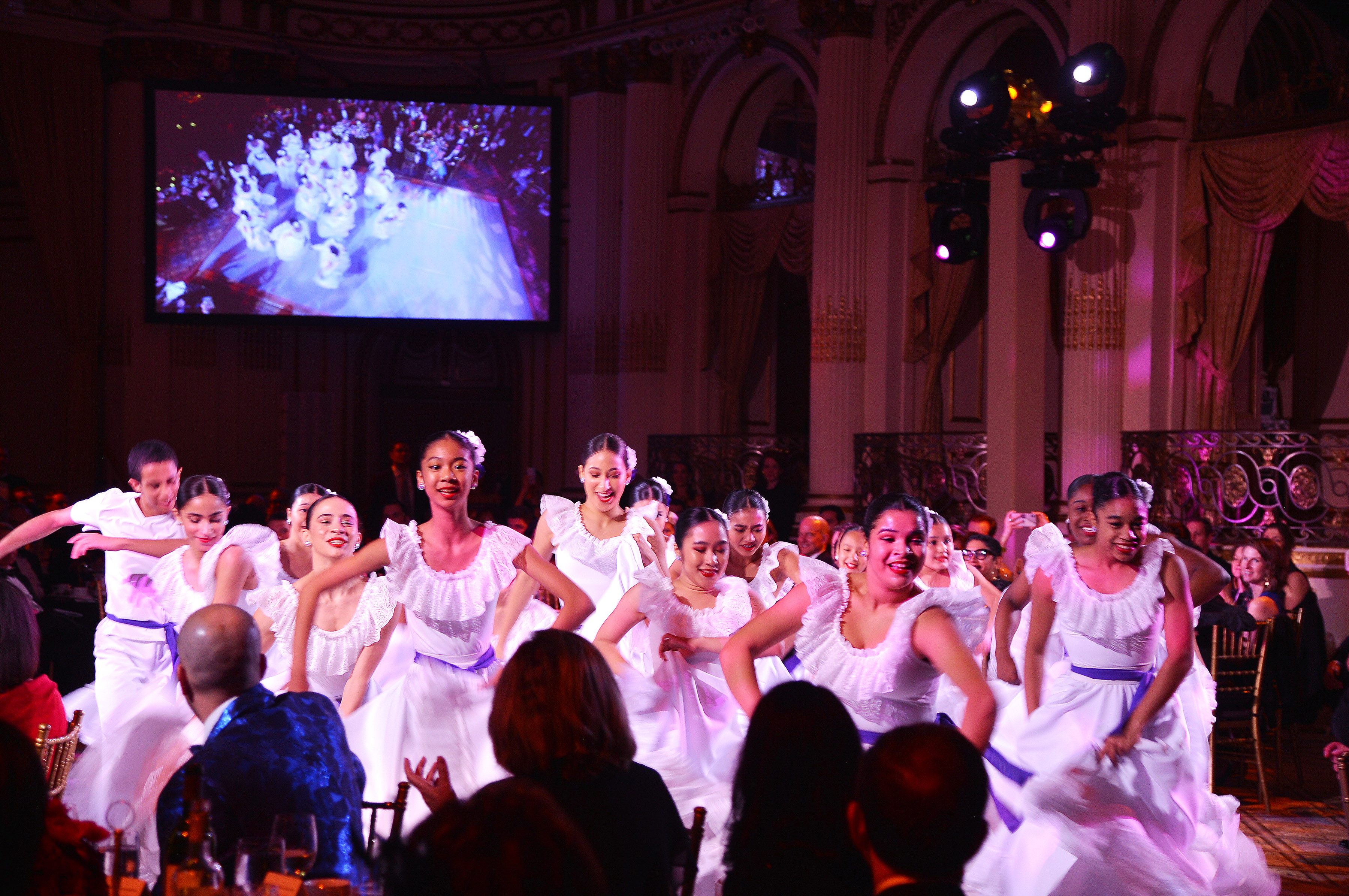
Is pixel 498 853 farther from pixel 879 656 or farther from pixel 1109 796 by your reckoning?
pixel 1109 796

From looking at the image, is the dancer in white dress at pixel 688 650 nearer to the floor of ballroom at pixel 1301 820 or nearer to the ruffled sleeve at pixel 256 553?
the ruffled sleeve at pixel 256 553

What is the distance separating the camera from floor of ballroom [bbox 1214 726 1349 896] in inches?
214

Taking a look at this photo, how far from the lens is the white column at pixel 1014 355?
28.9ft

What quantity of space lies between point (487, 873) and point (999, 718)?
11.4 feet

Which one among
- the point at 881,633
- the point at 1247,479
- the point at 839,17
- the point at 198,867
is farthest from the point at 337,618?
the point at 839,17

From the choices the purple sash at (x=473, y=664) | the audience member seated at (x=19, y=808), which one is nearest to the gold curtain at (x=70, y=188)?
the purple sash at (x=473, y=664)

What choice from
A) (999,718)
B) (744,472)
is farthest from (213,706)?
(744,472)

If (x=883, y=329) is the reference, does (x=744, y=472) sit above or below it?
below

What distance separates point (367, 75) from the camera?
16.2 metres

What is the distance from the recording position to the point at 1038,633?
15.0ft

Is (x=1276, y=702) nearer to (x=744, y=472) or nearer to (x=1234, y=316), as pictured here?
(x=1234, y=316)

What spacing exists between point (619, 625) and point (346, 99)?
1086cm

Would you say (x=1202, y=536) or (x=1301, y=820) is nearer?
(x=1301, y=820)

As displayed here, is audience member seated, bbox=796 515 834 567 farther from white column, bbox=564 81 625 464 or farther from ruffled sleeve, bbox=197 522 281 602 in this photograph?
white column, bbox=564 81 625 464
